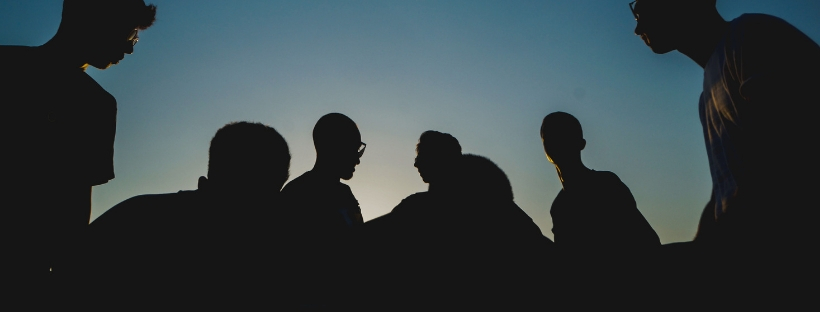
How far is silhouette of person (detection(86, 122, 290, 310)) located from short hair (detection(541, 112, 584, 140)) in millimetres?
2208

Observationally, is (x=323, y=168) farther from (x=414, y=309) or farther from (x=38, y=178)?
(x=38, y=178)

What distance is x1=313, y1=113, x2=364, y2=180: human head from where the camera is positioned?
311cm

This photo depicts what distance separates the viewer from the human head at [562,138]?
316cm

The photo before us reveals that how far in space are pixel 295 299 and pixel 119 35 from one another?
2.27 meters

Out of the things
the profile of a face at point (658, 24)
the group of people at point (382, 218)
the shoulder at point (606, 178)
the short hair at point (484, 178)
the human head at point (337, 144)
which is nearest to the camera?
the group of people at point (382, 218)

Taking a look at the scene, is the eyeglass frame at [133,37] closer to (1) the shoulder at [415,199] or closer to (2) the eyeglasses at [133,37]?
(2) the eyeglasses at [133,37]

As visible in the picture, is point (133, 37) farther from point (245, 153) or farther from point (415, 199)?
point (415, 199)

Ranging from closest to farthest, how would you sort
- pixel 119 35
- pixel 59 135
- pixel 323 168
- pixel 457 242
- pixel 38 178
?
pixel 38 178
pixel 59 135
pixel 457 242
pixel 119 35
pixel 323 168

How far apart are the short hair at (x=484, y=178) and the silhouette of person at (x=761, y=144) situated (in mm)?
1303

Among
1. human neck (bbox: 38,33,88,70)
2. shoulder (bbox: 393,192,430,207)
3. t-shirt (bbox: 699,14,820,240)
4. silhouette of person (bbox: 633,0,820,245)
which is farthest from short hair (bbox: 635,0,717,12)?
human neck (bbox: 38,33,88,70)

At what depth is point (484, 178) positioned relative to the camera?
2916 mm

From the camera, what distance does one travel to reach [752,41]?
146 centimetres

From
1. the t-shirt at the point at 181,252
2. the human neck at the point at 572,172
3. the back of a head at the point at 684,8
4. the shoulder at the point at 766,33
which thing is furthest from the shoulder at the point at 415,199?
the shoulder at the point at 766,33

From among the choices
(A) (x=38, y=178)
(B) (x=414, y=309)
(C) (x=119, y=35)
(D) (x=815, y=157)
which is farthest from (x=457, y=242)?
(C) (x=119, y=35)
